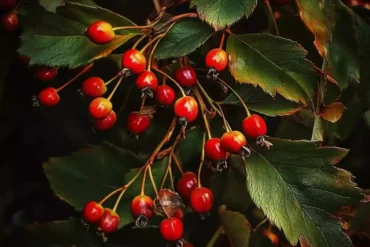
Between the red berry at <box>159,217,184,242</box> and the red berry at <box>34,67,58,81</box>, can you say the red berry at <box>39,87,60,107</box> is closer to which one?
the red berry at <box>34,67,58,81</box>

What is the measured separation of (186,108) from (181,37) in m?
0.07

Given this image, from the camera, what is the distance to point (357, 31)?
61 centimetres

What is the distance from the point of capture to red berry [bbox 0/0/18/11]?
55cm

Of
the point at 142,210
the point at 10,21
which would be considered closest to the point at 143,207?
the point at 142,210

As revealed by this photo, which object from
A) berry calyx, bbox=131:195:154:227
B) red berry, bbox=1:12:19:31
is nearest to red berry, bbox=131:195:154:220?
berry calyx, bbox=131:195:154:227

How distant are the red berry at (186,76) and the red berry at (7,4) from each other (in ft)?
0.57

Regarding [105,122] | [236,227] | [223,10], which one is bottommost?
[236,227]

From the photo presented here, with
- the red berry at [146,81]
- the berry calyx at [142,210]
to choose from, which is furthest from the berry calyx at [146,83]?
the berry calyx at [142,210]

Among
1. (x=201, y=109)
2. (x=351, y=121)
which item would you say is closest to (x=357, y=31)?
(x=351, y=121)

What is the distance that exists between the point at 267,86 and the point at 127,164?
0.21 metres

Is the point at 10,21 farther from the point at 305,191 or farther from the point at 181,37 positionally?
the point at 305,191

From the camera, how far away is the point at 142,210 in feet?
1.72

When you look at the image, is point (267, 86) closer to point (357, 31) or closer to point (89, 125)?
point (357, 31)

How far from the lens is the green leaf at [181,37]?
52cm
